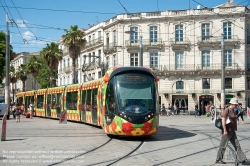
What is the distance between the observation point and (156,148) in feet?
41.2

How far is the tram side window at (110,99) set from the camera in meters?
14.6

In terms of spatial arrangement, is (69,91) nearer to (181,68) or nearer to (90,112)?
(90,112)

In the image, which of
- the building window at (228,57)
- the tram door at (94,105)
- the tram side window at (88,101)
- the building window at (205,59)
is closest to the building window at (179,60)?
the building window at (205,59)

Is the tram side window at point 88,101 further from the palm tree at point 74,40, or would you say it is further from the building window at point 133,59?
the building window at point 133,59

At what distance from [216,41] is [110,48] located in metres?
13.8

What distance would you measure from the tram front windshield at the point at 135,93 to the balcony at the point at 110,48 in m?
33.8

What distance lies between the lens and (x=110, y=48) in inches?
1951

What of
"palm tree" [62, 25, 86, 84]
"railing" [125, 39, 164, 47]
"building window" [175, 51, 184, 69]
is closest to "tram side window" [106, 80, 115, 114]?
"palm tree" [62, 25, 86, 84]

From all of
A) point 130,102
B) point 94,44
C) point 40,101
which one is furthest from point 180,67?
point 130,102

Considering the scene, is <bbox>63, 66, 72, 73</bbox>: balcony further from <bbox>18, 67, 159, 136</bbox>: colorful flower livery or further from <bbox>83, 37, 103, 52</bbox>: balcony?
<bbox>18, 67, 159, 136</bbox>: colorful flower livery

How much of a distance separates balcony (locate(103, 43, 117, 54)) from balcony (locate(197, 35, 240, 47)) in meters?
11.1

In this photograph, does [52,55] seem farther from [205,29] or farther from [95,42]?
[205,29]

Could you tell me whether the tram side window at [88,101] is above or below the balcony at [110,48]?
below

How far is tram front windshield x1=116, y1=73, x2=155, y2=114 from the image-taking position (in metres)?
14.2
